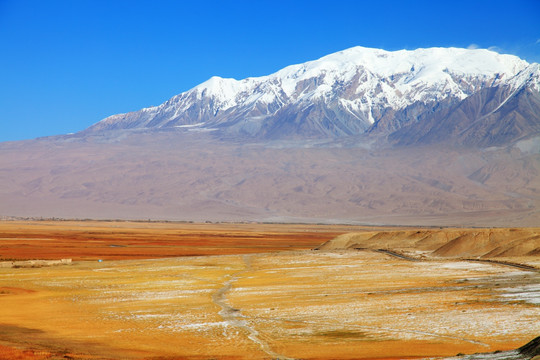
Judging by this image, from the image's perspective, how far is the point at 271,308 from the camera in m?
31.0

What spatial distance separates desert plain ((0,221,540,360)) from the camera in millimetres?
22203

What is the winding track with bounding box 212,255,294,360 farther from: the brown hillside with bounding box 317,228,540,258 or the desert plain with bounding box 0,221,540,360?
the brown hillside with bounding box 317,228,540,258

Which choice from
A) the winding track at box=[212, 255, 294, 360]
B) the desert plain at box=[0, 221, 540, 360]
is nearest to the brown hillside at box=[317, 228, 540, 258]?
the desert plain at box=[0, 221, 540, 360]

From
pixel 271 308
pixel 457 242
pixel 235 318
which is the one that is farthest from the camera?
pixel 457 242

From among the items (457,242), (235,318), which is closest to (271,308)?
(235,318)

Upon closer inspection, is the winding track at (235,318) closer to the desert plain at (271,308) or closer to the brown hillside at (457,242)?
the desert plain at (271,308)

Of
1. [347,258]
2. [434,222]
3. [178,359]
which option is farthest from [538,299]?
[434,222]

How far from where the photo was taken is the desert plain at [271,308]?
22.2m

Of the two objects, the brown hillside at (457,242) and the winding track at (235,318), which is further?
the brown hillside at (457,242)

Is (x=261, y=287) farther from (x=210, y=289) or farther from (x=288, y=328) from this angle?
(x=288, y=328)

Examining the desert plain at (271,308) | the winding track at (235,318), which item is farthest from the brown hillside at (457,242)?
the winding track at (235,318)

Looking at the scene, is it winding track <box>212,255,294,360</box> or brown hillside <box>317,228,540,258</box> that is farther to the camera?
brown hillside <box>317,228,540,258</box>

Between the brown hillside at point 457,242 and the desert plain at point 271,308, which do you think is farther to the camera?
the brown hillside at point 457,242

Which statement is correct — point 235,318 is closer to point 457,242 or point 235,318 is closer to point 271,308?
point 271,308
